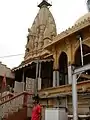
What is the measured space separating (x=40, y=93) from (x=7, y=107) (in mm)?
2310

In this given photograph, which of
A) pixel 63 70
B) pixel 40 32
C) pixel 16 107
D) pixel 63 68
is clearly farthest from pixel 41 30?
pixel 16 107

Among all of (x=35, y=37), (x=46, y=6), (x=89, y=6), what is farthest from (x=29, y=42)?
(x=89, y=6)

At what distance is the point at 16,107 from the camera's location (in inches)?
513

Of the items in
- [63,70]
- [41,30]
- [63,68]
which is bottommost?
[63,70]

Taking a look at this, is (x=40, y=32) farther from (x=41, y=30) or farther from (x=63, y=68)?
(x=63, y=68)

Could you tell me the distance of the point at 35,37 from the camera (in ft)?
106

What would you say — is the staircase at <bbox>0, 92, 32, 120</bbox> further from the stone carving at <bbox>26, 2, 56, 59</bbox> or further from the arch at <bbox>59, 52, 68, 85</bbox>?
the stone carving at <bbox>26, 2, 56, 59</bbox>

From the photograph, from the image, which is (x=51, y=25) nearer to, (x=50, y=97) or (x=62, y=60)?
(x=62, y=60)

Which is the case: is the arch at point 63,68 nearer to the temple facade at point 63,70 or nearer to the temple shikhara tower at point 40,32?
the temple facade at point 63,70

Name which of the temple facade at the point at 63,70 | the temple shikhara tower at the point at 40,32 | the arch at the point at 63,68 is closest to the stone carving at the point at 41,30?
the temple shikhara tower at the point at 40,32

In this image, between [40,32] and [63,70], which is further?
[40,32]

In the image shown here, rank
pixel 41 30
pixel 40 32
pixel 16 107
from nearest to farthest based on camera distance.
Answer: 1. pixel 16 107
2. pixel 40 32
3. pixel 41 30

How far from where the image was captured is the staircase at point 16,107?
12.8m

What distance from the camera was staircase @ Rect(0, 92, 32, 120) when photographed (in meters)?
12.8
